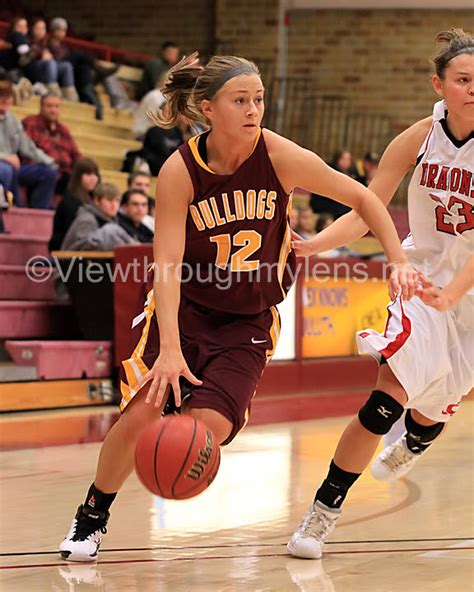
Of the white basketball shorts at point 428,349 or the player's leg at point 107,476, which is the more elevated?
the white basketball shorts at point 428,349

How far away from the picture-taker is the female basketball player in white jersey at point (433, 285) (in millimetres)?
3986

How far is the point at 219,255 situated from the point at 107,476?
0.82 metres

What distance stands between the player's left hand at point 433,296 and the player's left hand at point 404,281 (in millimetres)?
60

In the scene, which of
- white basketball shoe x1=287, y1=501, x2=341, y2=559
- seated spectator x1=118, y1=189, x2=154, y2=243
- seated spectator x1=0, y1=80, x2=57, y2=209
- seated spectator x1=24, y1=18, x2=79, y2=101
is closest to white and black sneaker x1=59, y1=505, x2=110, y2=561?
white basketball shoe x1=287, y1=501, x2=341, y2=559

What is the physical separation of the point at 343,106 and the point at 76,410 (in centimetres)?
895

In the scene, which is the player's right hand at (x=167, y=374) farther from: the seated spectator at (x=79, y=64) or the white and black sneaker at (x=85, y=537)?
the seated spectator at (x=79, y=64)

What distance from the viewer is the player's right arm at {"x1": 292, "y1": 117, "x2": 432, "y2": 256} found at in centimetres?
418

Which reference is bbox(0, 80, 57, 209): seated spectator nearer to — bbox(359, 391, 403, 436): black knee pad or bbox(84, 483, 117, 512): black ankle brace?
bbox(84, 483, 117, 512): black ankle brace

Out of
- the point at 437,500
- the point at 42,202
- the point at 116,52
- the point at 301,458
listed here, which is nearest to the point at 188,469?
the point at 437,500

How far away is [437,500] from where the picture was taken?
5.00m

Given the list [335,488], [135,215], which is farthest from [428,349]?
[135,215]

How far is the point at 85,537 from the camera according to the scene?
151 inches

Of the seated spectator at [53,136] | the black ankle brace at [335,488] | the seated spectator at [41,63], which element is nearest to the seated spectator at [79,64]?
the seated spectator at [41,63]

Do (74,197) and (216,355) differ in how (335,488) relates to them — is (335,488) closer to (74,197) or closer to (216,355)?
(216,355)
